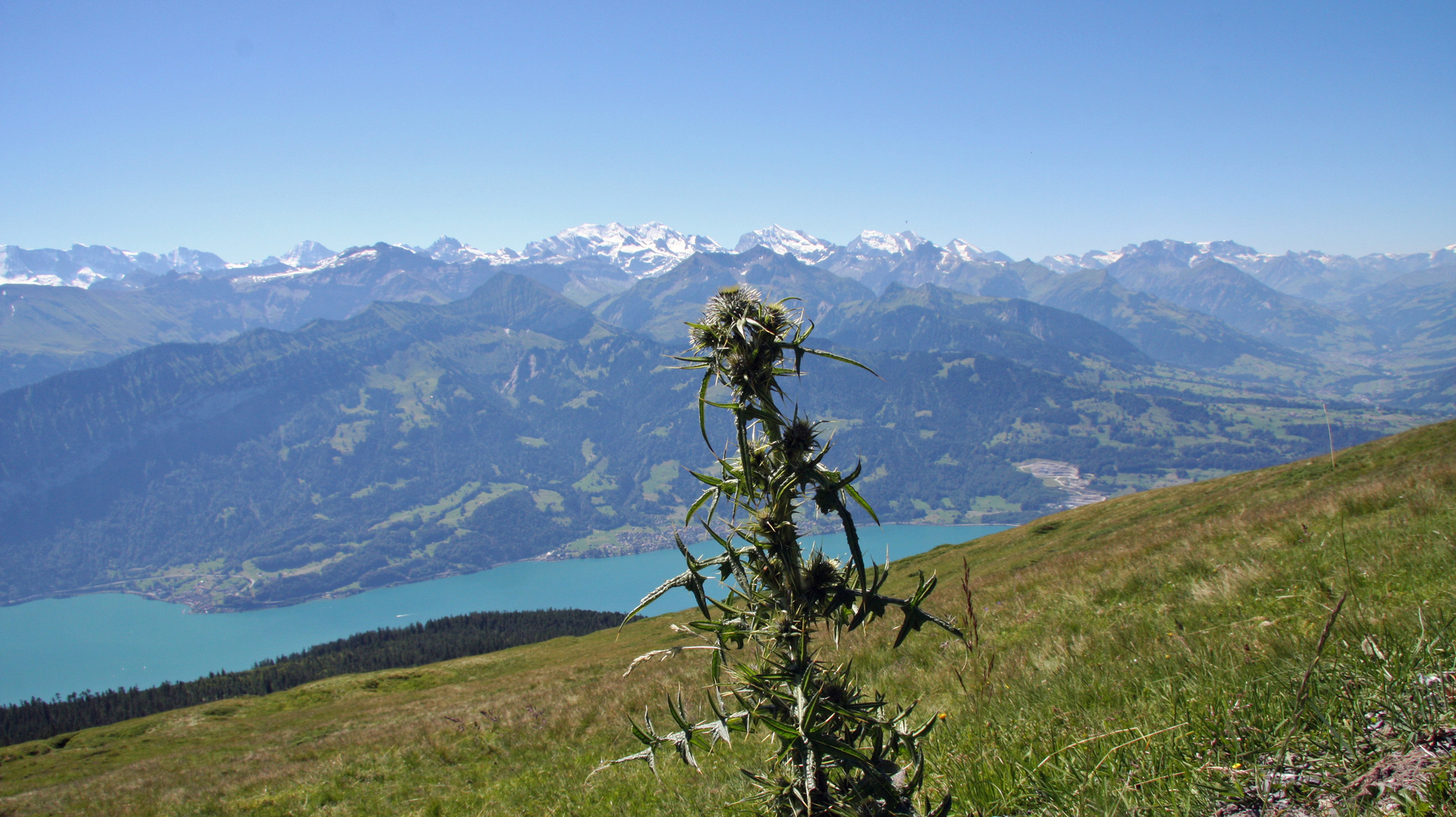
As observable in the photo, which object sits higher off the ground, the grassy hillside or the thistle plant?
the thistle plant

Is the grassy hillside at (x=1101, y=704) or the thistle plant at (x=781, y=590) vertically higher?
the thistle plant at (x=781, y=590)

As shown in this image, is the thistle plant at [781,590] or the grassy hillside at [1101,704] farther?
the grassy hillside at [1101,704]

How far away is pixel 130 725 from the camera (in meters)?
51.5

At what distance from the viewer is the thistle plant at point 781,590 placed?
8.11 ft

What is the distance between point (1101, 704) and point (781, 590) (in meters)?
3.32

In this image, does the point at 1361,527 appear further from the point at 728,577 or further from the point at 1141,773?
the point at 728,577

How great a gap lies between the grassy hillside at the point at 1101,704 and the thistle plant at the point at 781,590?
0.77 m

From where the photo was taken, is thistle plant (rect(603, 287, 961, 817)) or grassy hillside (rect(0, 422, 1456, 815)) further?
grassy hillside (rect(0, 422, 1456, 815))

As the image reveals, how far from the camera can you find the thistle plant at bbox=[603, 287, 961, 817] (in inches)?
97.3

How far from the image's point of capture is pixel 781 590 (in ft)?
8.55

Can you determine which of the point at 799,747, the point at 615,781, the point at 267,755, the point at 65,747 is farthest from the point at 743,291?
the point at 65,747

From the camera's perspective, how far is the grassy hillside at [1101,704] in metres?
2.73

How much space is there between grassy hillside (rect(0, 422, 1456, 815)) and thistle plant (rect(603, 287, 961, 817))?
769 millimetres

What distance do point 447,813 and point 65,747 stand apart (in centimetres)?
5815
